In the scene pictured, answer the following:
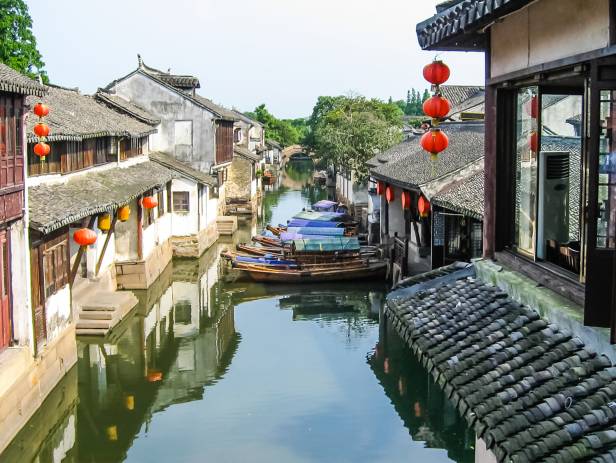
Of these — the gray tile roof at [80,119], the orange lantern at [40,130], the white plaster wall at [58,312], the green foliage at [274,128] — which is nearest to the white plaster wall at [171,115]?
the gray tile roof at [80,119]

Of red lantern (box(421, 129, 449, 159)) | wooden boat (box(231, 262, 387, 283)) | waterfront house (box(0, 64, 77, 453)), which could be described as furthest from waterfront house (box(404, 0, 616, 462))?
wooden boat (box(231, 262, 387, 283))

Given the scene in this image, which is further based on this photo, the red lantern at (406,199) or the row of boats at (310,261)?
the row of boats at (310,261)

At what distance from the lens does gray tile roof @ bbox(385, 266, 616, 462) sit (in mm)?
4070

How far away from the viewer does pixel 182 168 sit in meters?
31.6

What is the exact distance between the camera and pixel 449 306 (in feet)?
23.0

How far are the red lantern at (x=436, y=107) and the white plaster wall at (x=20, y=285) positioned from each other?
25.4ft

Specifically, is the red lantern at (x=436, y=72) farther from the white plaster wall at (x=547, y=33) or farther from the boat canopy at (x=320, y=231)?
the boat canopy at (x=320, y=231)

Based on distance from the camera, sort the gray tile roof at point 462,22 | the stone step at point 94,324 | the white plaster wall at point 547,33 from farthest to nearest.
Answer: the stone step at point 94,324
the gray tile roof at point 462,22
the white plaster wall at point 547,33

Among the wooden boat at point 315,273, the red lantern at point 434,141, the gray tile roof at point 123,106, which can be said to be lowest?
the wooden boat at point 315,273

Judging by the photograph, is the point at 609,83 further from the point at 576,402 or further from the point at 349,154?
the point at 349,154

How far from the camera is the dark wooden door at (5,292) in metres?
12.5

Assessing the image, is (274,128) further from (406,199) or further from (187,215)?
(406,199)

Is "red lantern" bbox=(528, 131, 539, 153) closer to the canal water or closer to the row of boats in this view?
the canal water

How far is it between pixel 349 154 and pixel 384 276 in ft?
50.6
